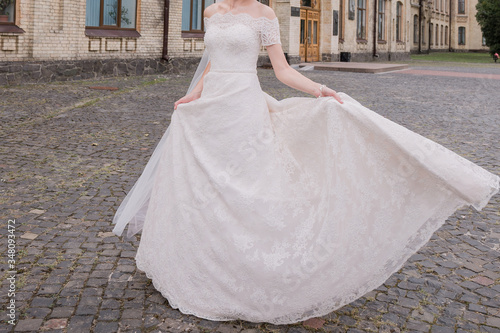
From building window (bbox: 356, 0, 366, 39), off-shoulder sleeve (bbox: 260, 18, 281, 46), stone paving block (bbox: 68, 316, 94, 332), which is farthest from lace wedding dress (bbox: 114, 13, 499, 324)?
building window (bbox: 356, 0, 366, 39)

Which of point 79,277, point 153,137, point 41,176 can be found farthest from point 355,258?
point 153,137

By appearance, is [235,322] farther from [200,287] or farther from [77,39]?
[77,39]

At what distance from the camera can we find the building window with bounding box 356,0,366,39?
105ft

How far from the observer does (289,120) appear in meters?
3.19

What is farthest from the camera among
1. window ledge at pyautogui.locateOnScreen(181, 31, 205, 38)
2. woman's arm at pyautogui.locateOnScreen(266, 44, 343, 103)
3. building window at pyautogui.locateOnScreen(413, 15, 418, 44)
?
building window at pyautogui.locateOnScreen(413, 15, 418, 44)

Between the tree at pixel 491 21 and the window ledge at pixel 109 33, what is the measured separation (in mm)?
32574

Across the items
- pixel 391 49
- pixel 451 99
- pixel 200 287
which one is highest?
pixel 391 49

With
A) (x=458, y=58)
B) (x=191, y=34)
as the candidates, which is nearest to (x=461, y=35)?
(x=458, y=58)

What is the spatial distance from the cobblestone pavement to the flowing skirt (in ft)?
0.61

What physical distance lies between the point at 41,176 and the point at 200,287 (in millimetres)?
3489

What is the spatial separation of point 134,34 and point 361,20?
18754mm

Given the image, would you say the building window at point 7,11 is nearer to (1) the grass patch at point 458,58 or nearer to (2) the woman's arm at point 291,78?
(2) the woman's arm at point 291,78

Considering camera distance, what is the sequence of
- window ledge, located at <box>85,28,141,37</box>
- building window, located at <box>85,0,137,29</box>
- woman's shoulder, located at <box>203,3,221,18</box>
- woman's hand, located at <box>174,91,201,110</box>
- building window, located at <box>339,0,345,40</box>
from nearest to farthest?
woman's shoulder, located at <box>203,3,221,18</box> < woman's hand, located at <box>174,91,201,110</box> < window ledge, located at <box>85,28,141,37</box> < building window, located at <box>85,0,137,29</box> < building window, located at <box>339,0,345,40</box>

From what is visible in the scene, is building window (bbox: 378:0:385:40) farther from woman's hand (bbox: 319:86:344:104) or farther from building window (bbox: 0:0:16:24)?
woman's hand (bbox: 319:86:344:104)
